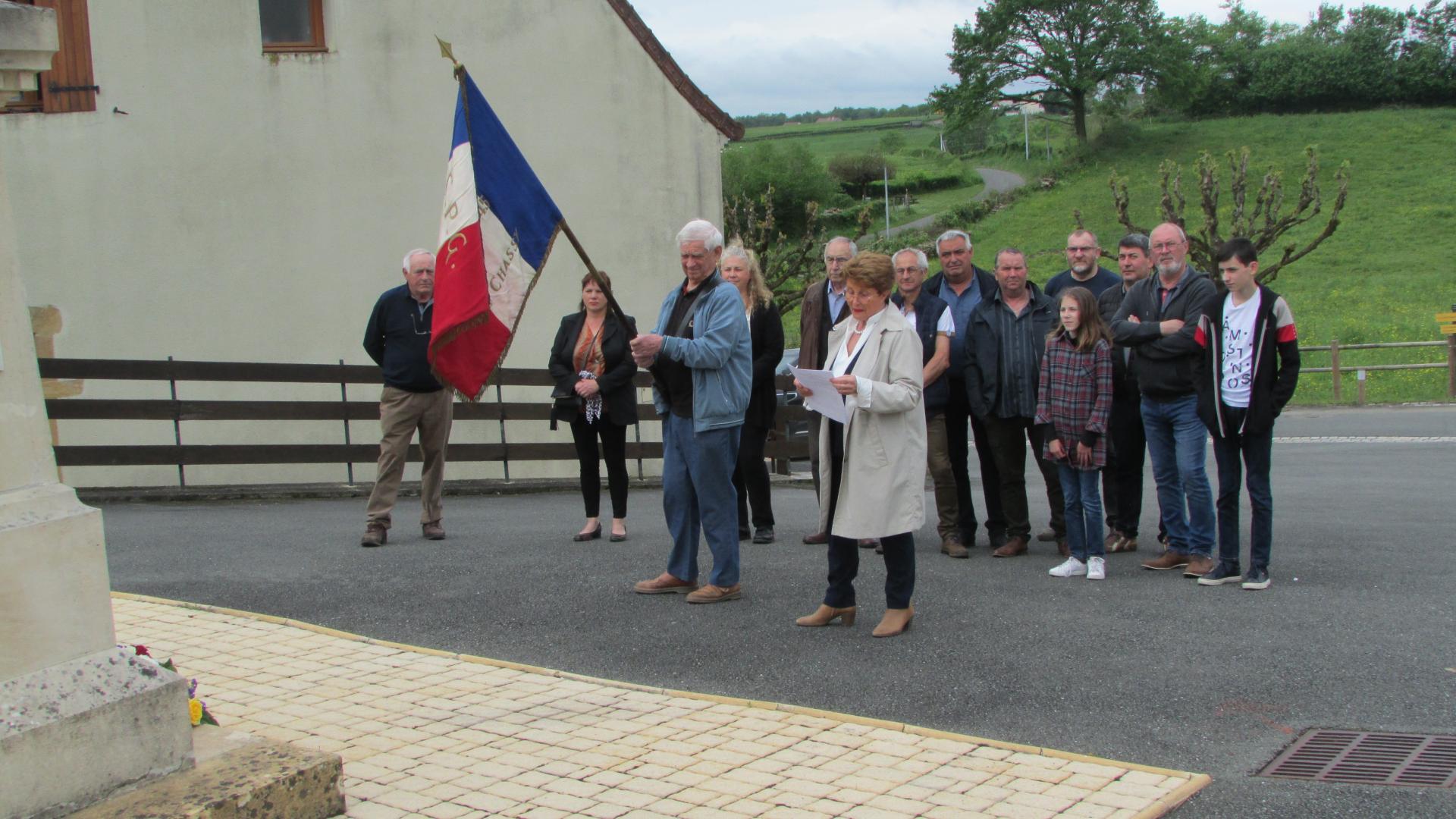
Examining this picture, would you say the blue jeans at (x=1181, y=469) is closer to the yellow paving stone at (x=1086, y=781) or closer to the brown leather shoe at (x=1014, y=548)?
the brown leather shoe at (x=1014, y=548)

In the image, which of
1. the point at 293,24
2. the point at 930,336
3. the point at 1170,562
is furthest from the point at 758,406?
the point at 293,24

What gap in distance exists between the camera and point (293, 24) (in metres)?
14.8

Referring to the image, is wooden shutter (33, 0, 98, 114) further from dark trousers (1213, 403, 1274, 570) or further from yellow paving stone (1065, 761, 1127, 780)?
yellow paving stone (1065, 761, 1127, 780)

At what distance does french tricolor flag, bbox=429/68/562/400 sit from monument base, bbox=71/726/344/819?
277 centimetres

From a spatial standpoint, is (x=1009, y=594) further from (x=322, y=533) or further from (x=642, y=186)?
(x=642, y=186)

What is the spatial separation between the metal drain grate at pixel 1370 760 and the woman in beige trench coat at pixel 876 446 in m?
1.97

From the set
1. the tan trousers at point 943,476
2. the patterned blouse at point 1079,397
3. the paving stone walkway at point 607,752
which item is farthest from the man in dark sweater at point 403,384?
the patterned blouse at point 1079,397

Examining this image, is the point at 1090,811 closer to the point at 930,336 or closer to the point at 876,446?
the point at 876,446

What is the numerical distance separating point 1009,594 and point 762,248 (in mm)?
22995

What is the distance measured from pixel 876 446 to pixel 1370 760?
246 cm

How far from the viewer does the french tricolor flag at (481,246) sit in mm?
6566

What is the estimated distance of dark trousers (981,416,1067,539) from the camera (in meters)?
8.34

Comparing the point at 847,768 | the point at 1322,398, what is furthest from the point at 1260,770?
the point at 1322,398

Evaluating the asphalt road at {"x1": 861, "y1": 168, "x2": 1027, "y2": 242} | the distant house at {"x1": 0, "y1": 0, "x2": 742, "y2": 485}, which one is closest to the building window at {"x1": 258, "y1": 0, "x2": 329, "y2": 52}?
the distant house at {"x1": 0, "y1": 0, "x2": 742, "y2": 485}
